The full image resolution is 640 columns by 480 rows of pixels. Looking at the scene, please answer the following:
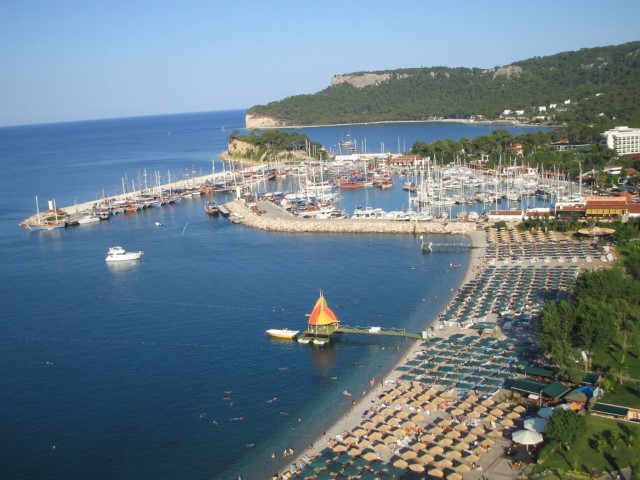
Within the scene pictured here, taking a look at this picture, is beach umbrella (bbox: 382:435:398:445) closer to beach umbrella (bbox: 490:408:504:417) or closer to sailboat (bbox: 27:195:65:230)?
beach umbrella (bbox: 490:408:504:417)

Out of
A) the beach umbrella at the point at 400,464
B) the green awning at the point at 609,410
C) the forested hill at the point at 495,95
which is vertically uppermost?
the forested hill at the point at 495,95

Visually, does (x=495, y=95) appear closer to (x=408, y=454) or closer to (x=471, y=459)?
(x=408, y=454)

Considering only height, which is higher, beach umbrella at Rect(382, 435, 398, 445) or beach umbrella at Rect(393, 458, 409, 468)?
beach umbrella at Rect(382, 435, 398, 445)

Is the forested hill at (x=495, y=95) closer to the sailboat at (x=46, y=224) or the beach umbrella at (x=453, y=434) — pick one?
the sailboat at (x=46, y=224)

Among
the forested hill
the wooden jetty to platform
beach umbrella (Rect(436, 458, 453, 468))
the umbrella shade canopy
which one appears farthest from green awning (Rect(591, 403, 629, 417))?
the forested hill

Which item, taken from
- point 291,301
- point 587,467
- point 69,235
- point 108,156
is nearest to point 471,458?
point 587,467

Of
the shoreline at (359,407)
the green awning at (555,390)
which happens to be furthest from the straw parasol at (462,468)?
the green awning at (555,390)
